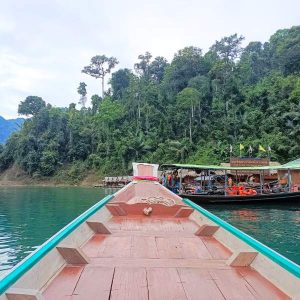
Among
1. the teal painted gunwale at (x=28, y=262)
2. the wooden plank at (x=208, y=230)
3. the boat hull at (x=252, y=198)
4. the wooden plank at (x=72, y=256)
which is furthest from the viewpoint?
the boat hull at (x=252, y=198)

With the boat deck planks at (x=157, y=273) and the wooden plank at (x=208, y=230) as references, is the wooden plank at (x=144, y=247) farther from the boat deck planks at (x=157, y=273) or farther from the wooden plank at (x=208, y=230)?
the wooden plank at (x=208, y=230)

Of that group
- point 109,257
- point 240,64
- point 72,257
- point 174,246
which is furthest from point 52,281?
point 240,64

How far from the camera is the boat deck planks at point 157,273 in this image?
238 centimetres

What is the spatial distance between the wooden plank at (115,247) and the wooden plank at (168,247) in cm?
31

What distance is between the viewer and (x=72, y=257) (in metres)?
2.99

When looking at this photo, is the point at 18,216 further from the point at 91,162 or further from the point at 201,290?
the point at 91,162

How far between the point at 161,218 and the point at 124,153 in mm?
33339

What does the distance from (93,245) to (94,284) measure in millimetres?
1235

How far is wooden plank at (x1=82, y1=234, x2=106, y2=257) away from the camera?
341 cm

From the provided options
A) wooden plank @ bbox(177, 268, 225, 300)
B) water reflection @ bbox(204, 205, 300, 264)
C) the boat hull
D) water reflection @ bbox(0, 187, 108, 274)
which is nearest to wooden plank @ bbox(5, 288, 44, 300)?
wooden plank @ bbox(177, 268, 225, 300)

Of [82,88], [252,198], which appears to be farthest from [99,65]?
[252,198]

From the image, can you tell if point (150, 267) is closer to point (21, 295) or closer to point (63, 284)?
point (63, 284)

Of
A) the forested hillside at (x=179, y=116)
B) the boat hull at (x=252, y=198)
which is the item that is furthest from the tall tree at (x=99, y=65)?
the boat hull at (x=252, y=198)

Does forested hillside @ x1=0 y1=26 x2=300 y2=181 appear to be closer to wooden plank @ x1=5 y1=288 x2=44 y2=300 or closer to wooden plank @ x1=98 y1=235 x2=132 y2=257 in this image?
wooden plank @ x1=98 y1=235 x2=132 y2=257
